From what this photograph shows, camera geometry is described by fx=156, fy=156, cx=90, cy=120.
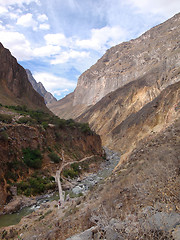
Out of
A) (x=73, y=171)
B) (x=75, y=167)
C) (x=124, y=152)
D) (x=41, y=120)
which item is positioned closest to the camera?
(x=73, y=171)

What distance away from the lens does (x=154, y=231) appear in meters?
2.40

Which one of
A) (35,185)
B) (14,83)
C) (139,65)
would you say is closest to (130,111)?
(14,83)

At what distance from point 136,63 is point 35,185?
85.7m

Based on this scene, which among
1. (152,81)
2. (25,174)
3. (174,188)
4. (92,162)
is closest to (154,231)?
(174,188)

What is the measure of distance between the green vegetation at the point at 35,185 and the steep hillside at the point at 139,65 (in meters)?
42.5

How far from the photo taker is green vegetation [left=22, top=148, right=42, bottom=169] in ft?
47.0

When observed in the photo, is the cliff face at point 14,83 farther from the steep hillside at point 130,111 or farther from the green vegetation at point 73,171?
the steep hillside at point 130,111

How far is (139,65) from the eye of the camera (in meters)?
80.7

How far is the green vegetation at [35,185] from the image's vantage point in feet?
37.9

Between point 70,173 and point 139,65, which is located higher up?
point 139,65

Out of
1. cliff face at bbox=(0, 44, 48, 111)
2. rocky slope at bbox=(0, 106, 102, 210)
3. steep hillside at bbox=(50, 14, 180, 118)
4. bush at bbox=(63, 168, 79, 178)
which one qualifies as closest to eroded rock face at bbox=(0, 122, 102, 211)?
rocky slope at bbox=(0, 106, 102, 210)

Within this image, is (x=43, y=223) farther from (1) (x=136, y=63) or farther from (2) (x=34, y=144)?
(1) (x=136, y=63)

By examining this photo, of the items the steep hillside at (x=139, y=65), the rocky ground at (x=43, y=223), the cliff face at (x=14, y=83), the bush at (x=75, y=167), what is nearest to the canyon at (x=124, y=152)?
the rocky ground at (x=43, y=223)

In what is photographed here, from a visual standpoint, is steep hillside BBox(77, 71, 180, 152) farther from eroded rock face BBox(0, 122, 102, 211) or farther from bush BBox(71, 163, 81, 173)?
bush BBox(71, 163, 81, 173)
